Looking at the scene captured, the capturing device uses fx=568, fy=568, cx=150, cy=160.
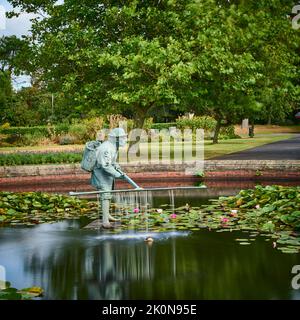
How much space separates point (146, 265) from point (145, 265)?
0.01 metres

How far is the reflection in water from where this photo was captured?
5.62 metres

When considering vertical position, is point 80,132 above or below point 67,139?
above

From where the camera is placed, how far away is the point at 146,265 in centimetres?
665

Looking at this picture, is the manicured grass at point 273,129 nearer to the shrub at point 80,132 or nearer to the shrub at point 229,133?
the shrub at point 229,133

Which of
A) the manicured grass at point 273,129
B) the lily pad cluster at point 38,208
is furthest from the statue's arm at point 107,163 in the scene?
the manicured grass at point 273,129

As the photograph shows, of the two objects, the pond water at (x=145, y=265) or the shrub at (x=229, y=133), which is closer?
the pond water at (x=145, y=265)

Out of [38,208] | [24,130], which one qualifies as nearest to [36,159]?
[38,208]

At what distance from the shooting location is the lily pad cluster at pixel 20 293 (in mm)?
5191

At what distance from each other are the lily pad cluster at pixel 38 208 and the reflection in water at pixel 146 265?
1.23m

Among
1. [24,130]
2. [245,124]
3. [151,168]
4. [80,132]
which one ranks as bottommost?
[151,168]

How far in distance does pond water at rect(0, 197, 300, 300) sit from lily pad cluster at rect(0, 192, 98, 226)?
1115 millimetres

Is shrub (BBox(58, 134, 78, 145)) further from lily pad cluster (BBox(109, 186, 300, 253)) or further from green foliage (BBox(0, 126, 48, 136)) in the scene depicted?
lily pad cluster (BBox(109, 186, 300, 253))

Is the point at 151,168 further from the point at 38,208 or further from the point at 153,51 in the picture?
the point at 38,208

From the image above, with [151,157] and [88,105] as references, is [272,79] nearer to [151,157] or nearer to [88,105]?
[151,157]
